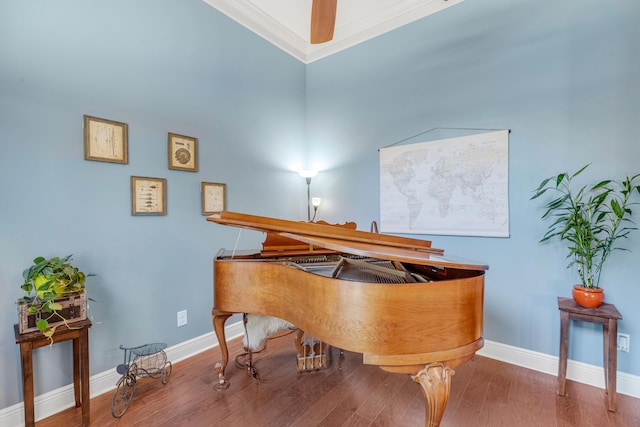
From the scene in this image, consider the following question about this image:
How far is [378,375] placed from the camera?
216 centimetres

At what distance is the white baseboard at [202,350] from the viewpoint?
5.44 ft

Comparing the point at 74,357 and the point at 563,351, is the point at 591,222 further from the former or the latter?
the point at 74,357

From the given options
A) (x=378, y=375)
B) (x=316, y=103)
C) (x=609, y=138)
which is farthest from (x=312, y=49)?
(x=378, y=375)

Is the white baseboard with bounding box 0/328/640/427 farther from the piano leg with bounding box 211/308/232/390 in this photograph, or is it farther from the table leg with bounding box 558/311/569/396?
the piano leg with bounding box 211/308/232/390

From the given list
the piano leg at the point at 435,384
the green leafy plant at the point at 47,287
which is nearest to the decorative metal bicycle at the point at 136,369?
the green leafy plant at the point at 47,287

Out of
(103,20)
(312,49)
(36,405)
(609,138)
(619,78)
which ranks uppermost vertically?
(312,49)

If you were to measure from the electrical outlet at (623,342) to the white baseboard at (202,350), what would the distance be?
0.58ft

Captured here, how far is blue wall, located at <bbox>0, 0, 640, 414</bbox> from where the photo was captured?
1.67 meters

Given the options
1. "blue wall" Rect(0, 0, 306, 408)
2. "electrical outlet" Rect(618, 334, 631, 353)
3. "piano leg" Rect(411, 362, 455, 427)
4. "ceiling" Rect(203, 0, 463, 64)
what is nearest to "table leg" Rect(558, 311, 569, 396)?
"electrical outlet" Rect(618, 334, 631, 353)

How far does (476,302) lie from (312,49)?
11.5 ft

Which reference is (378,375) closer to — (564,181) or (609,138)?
(564,181)

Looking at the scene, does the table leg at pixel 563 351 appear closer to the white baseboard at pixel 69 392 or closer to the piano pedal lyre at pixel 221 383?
the piano pedal lyre at pixel 221 383

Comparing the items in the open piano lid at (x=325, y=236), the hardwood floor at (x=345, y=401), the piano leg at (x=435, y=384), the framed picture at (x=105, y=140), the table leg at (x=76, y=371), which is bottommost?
the hardwood floor at (x=345, y=401)

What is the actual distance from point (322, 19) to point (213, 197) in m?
1.73
